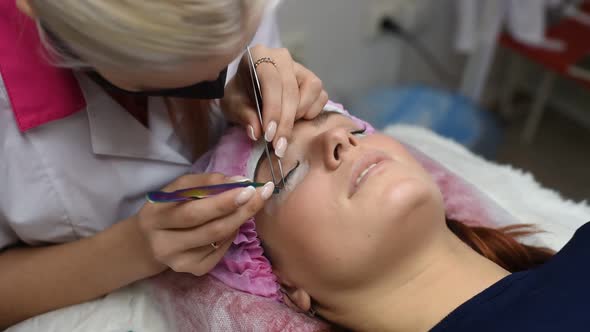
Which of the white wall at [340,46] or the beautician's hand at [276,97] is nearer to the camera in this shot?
the beautician's hand at [276,97]

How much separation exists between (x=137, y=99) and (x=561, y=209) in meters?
0.99

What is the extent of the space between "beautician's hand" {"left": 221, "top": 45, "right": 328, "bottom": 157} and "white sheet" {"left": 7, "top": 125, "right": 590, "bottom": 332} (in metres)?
0.42

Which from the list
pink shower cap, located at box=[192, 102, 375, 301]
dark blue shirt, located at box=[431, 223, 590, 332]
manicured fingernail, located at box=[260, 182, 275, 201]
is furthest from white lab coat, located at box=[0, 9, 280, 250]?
dark blue shirt, located at box=[431, 223, 590, 332]

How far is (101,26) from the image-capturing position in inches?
22.1

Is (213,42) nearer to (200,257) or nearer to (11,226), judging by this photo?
(200,257)

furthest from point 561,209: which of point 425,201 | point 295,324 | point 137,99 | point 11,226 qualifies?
point 11,226

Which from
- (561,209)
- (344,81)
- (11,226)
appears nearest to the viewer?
(11,226)

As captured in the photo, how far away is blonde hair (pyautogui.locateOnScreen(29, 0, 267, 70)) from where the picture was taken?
0.56 meters

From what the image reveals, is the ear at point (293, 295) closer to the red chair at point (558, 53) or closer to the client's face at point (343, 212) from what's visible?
the client's face at point (343, 212)

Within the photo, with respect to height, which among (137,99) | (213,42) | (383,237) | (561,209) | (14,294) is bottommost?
(14,294)

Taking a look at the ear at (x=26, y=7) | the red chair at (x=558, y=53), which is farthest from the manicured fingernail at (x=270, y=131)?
the red chair at (x=558, y=53)

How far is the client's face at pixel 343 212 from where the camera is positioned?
78 centimetres

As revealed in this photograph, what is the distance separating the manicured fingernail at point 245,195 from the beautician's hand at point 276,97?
0.14 metres

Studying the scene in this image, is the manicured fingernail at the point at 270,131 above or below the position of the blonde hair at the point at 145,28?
below
